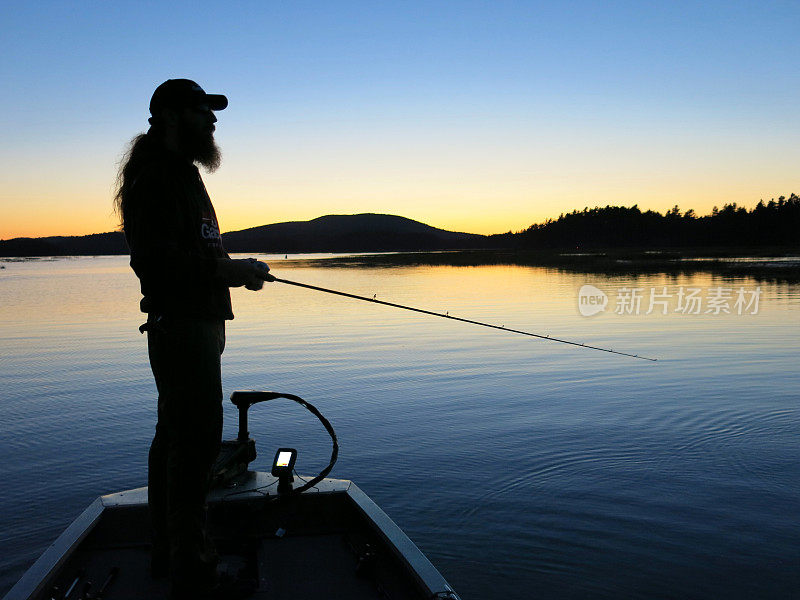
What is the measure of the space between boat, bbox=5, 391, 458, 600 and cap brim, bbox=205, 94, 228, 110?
5.99 ft

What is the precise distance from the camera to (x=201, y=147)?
3.47 m

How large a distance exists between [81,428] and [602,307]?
18384mm

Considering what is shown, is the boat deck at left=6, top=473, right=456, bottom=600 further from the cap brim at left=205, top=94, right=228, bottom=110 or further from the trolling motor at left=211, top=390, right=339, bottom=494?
the cap brim at left=205, top=94, right=228, bottom=110

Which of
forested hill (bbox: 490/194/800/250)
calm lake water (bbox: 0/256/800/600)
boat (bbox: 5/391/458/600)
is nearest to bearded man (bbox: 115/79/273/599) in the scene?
boat (bbox: 5/391/458/600)

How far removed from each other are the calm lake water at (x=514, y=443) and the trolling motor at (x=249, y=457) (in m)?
1.20

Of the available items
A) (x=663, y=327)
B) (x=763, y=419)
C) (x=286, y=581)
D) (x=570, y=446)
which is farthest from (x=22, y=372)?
(x=663, y=327)

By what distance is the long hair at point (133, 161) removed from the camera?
132 inches

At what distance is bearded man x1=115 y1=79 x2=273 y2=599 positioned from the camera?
3188 mm

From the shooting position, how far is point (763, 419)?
8070 millimetres

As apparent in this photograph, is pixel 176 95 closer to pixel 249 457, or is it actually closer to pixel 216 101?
pixel 216 101

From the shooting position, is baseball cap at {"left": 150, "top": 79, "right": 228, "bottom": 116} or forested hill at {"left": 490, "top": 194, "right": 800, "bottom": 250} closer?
baseball cap at {"left": 150, "top": 79, "right": 228, "bottom": 116}

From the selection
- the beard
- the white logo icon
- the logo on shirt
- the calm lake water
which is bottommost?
the white logo icon

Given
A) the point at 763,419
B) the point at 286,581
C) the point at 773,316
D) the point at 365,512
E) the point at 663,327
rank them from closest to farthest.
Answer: the point at 286,581
the point at 365,512
the point at 763,419
the point at 663,327
the point at 773,316

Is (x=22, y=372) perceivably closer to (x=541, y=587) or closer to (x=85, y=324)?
(x=85, y=324)
